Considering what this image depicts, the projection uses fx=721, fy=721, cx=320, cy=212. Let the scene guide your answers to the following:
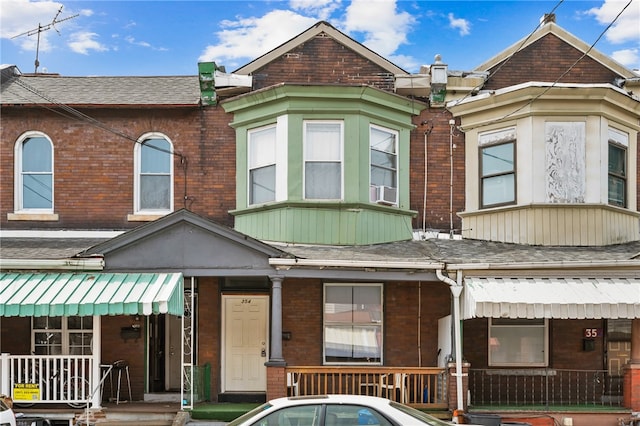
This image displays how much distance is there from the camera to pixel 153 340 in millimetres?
14266

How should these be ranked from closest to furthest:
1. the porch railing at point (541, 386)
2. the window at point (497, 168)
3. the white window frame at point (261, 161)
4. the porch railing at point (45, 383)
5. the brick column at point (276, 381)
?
Result: the brick column at point (276, 381) → the porch railing at point (45, 383) → the porch railing at point (541, 386) → the white window frame at point (261, 161) → the window at point (497, 168)

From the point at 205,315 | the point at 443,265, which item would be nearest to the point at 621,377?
the point at 443,265

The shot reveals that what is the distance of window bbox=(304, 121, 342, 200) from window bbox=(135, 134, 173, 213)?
9.32 ft

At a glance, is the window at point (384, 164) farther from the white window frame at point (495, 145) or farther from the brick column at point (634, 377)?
the brick column at point (634, 377)

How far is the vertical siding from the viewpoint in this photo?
534 inches

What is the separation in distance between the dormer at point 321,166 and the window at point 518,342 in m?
2.65

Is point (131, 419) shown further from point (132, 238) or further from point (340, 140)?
point (340, 140)

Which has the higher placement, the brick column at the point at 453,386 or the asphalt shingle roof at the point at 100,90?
the asphalt shingle roof at the point at 100,90

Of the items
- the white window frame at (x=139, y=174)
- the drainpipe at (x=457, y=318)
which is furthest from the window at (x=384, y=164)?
the white window frame at (x=139, y=174)

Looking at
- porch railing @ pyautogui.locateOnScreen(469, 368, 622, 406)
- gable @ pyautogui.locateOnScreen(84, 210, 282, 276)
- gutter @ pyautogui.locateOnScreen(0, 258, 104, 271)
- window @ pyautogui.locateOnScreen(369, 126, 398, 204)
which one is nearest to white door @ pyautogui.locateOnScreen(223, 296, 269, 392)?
gable @ pyautogui.locateOnScreen(84, 210, 282, 276)

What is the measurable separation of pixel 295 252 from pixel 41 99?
6251 mm

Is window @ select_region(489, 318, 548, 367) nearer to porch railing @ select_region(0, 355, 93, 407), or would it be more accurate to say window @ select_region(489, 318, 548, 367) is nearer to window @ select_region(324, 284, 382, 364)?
window @ select_region(324, 284, 382, 364)

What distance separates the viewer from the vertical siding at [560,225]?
44.5 feet

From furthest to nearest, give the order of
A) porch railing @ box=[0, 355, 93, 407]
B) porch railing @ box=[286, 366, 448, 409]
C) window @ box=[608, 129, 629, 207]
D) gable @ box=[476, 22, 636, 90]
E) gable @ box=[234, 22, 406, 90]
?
gable @ box=[476, 22, 636, 90] < gable @ box=[234, 22, 406, 90] < window @ box=[608, 129, 629, 207] < porch railing @ box=[0, 355, 93, 407] < porch railing @ box=[286, 366, 448, 409]
